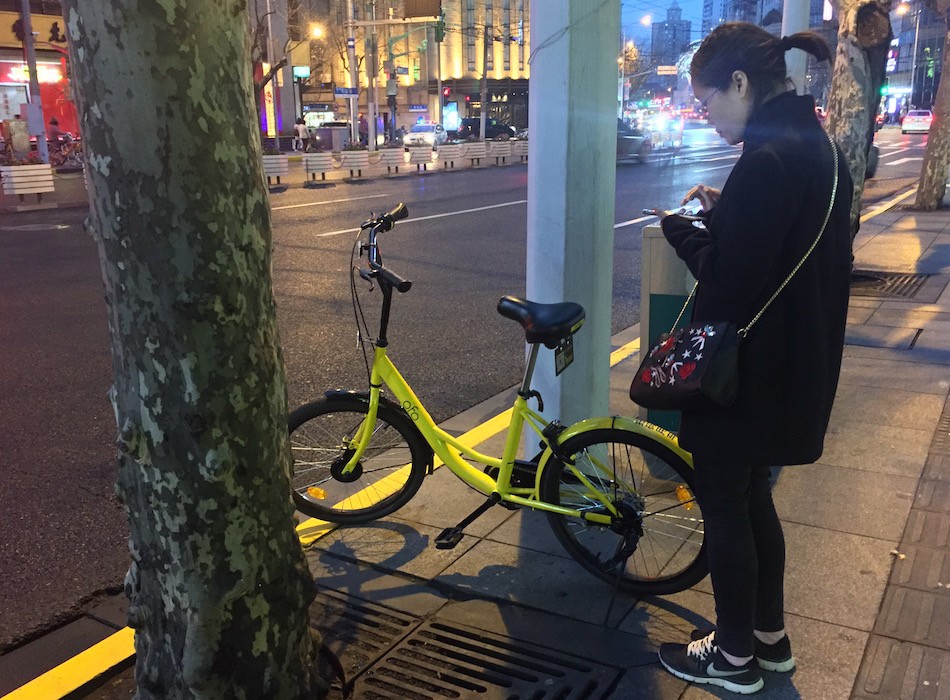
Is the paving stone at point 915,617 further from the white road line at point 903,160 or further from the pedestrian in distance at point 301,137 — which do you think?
the pedestrian in distance at point 301,137

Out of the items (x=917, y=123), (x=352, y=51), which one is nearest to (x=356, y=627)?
(x=352, y=51)

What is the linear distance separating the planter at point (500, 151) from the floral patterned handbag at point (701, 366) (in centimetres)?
2880

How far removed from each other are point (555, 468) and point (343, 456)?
3.46 feet

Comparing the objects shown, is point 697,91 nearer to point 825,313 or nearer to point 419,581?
point 825,313

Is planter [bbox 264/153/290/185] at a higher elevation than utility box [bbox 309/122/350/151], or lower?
lower

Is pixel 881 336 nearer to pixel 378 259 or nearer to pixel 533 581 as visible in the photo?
pixel 533 581

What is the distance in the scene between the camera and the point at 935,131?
48.4 feet

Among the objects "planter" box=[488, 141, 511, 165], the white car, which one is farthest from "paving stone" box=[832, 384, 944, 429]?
the white car

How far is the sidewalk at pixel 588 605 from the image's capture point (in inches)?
107

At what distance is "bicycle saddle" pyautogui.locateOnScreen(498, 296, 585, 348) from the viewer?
3.11m

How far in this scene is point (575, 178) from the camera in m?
3.65

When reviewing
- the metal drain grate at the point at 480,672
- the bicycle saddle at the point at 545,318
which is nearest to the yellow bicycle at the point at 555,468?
the bicycle saddle at the point at 545,318

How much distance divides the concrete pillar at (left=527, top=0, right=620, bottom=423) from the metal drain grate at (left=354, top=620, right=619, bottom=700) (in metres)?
1.26

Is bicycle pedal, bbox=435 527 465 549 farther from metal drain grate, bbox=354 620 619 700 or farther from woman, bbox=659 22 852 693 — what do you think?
woman, bbox=659 22 852 693
